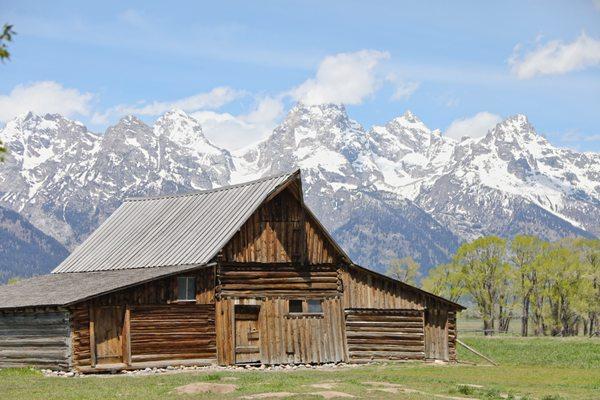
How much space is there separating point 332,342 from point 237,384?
1655 centimetres

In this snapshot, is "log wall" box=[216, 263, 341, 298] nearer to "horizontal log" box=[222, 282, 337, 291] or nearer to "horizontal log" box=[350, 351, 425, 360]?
"horizontal log" box=[222, 282, 337, 291]

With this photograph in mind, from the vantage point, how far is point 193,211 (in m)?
56.0

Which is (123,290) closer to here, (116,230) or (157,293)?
(157,293)

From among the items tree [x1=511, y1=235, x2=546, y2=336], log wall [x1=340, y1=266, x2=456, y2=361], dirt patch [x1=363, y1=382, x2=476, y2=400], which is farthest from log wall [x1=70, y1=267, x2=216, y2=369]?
tree [x1=511, y1=235, x2=546, y2=336]

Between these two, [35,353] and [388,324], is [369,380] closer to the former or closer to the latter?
[388,324]

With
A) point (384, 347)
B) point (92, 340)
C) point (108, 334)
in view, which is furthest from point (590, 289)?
point (92, 340)

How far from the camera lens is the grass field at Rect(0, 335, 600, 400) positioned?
34.0 metres

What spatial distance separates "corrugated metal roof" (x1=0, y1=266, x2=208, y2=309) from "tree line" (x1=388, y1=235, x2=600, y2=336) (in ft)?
213

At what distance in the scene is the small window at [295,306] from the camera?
171 feet

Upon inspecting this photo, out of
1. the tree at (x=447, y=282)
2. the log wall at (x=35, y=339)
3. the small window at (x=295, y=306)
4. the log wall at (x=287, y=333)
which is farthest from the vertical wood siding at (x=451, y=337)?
the tree at (x=447, y=282)

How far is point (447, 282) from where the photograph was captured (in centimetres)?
11700

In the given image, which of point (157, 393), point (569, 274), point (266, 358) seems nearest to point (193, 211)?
point (266, 358)

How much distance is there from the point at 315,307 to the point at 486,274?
63814 millimetres

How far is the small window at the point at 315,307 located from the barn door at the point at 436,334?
20.1 ft
